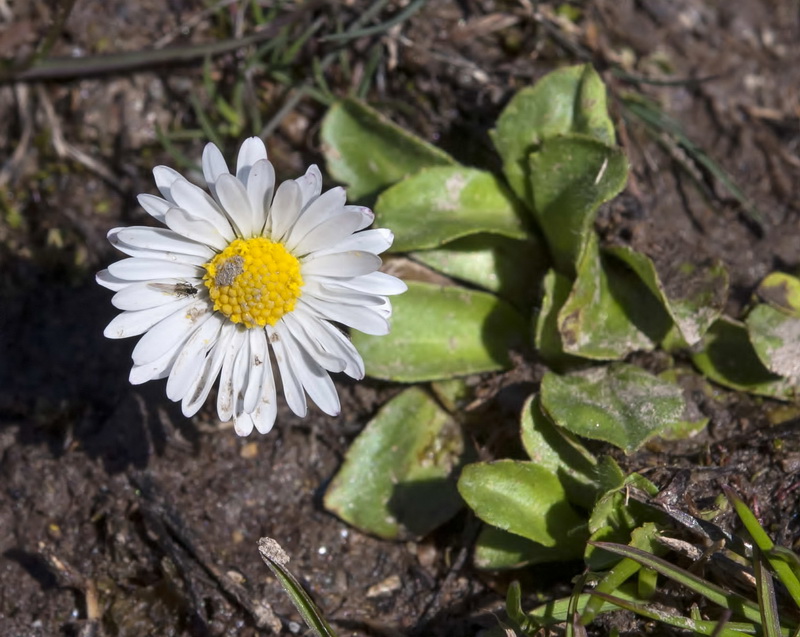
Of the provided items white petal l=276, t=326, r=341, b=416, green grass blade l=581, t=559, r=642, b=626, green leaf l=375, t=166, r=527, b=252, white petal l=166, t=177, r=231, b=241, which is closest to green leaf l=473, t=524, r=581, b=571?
green grass blade l=581, t=559, r=642, b=626

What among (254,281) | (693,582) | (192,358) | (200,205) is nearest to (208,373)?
(192,358)

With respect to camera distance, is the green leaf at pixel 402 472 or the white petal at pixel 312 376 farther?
the green leaf at pixel 402 472

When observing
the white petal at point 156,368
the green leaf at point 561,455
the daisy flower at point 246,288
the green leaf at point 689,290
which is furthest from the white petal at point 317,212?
the green leaf at point 689,290

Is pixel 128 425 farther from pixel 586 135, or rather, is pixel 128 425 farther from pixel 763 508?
pixel 763 508

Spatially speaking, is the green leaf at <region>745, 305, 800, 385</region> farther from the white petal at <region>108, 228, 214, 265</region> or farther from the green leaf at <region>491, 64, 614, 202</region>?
the white petal at <region>108, 228, 214, 265</region>

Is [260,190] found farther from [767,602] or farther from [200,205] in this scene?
[767,602]

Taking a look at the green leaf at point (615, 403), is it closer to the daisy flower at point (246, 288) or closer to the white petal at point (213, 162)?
the daisy flower at point (246, 288)

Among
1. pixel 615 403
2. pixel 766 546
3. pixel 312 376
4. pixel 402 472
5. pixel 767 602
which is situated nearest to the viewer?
pixel 767 602
